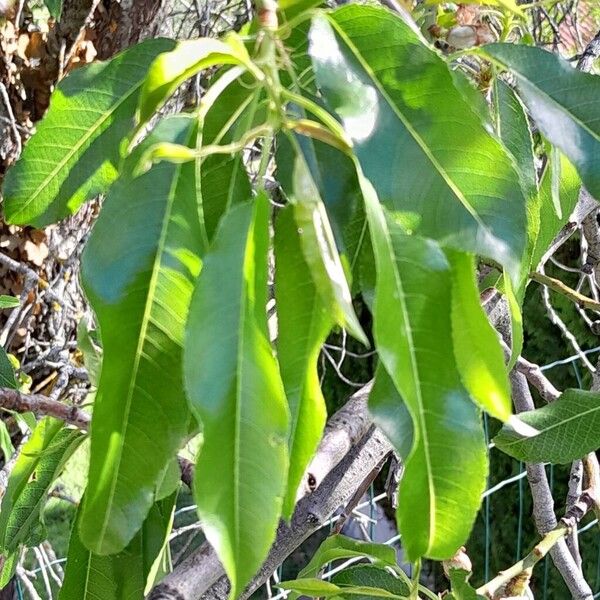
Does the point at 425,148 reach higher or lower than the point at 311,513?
higher

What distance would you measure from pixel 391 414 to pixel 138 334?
149 millimetres

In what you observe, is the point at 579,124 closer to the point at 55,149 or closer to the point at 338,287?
the point at 338,287

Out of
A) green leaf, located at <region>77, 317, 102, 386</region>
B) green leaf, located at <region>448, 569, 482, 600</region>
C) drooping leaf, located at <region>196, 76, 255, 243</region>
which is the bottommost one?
green leaf, located at <region>448, 569, 482, 600</region>

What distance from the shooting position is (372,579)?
751 millimetres

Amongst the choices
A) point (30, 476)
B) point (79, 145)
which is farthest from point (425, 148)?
point (30, 476)

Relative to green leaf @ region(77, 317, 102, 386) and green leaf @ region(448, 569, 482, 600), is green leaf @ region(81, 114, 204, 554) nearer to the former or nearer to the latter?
green leaf @ region(77, 317, 102, 386)

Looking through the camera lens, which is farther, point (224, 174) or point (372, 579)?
point (372, 579)

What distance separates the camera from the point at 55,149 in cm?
57

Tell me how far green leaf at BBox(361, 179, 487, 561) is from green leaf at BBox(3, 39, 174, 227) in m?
0.25

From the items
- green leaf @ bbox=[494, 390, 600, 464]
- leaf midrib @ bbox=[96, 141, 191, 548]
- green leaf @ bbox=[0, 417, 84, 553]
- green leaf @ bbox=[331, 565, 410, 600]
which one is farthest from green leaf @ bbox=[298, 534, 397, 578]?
leaf midrib @ bbox=[96, 141, 191, 548]

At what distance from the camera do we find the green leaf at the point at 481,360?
40 cm

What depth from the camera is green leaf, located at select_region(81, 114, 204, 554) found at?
1.36ft

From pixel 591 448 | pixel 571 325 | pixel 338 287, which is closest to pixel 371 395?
pixel 338 287

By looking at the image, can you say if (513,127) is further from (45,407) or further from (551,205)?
(45,407)
